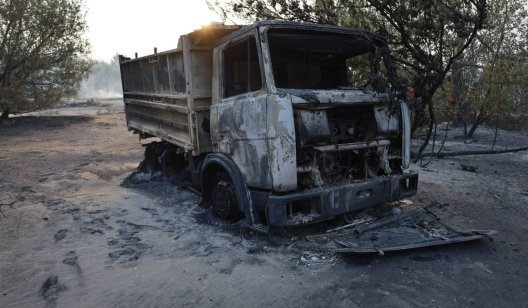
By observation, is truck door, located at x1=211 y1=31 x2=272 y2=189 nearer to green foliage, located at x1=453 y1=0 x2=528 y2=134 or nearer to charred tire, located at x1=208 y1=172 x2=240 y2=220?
charred tire, located at x1=208 y1=172 x2=240 y2=220

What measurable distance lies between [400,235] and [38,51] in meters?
17.1

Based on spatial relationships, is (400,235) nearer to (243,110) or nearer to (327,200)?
(327,200)

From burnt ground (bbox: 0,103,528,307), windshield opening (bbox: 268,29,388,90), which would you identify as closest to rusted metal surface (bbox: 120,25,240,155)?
windshield opening (bbox: 268,29,388,90)

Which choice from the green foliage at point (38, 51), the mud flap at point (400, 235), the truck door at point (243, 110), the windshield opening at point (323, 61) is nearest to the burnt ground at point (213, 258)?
the mud flap at point (400, 235)

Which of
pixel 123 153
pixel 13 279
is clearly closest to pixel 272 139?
pixel 13 279

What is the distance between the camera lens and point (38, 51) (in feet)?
53.5

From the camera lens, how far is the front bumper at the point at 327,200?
384cm

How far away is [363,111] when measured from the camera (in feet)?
14.6

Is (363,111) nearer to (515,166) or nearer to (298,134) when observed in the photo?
(298,134)

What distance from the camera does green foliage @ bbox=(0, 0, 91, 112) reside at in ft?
50.8

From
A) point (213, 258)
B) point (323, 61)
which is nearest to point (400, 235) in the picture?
point (213, 258)

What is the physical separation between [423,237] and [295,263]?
1.31 meters

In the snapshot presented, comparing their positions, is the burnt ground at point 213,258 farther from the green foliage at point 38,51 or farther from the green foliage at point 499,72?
the green foliage at point 38,51

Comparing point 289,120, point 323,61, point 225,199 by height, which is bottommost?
point 225,199
